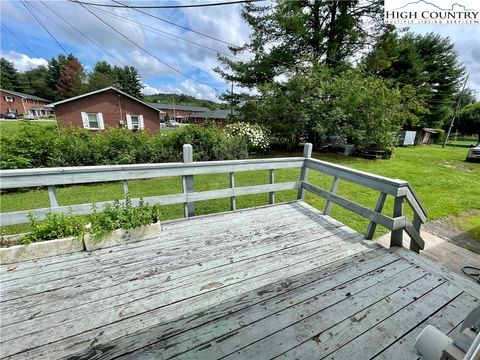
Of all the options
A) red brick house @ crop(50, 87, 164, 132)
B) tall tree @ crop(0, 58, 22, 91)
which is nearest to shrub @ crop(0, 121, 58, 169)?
red brick house @ crop(50, 87, 164, 132)

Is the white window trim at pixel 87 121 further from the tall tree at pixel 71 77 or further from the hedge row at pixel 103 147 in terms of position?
the tall tree at pixel 71 77

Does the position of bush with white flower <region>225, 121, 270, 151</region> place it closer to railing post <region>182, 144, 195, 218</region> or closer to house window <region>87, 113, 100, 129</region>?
railing post <region>182, 144, 195, 218</region>

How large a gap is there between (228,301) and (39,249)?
6.47ft

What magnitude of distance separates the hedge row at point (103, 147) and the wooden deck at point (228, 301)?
5.52m

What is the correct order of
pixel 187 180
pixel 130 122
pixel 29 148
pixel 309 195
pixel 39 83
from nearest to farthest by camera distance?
pixel 187 180 < pixel 309 195 < pixel 29 148 < pixel 130 122 < pixel 39 83

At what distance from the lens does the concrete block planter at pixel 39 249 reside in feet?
6.96

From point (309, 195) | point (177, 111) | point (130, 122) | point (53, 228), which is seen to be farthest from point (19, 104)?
point (309, 195)

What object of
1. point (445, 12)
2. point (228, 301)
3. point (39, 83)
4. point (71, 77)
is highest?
point (71, 77)

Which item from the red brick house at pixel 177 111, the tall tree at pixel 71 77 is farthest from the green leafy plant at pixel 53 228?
the tall tree at pixel 71 77

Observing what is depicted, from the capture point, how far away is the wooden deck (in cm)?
138

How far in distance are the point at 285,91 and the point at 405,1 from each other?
5.81 meters

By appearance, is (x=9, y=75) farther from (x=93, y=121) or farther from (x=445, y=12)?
(x=445, y=12)

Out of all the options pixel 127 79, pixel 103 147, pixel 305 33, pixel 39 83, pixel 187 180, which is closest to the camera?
pixel 187 180

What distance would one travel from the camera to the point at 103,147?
6.98 meters
